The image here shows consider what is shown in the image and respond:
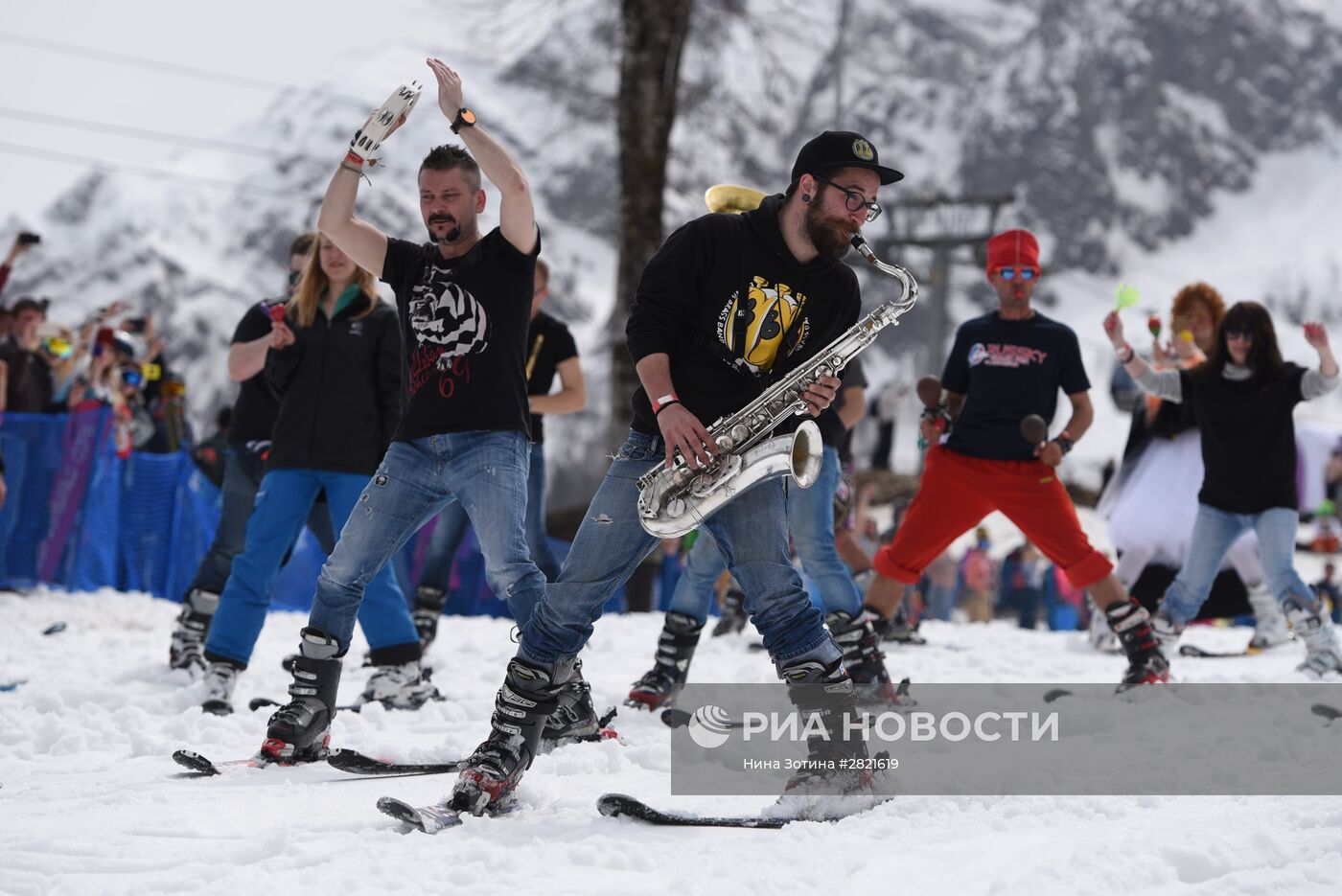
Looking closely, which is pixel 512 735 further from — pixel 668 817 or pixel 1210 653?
pixel 1210 653

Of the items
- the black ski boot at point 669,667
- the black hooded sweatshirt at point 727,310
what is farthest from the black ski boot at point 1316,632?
the black hooded sweatshirt at point 727,310

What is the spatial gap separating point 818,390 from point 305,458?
8.92 ft

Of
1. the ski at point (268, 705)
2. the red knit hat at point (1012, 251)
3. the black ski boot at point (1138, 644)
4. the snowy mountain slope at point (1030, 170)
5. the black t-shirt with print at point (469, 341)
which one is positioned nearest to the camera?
the black t-shirt with print at point (469, 341)

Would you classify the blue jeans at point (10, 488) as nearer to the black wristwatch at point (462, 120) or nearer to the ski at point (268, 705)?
the ski at point (268, 705)

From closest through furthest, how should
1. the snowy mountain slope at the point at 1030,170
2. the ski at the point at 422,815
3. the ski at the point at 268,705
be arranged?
the ski at the point at 422,815 → the ski at the point at 268,705 → the snowy mountain slope at the point at 1030,170

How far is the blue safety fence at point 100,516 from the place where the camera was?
9664 mm

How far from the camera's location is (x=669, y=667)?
6.07 m

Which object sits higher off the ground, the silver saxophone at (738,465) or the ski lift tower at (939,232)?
the ski lift tower at (939,232)

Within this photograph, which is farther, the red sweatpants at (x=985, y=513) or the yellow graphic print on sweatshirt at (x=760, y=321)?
the red sweatpants at (x=985, y=513)

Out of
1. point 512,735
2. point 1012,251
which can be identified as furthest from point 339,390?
point 1012,251

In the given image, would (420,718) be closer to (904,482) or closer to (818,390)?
(818,390)

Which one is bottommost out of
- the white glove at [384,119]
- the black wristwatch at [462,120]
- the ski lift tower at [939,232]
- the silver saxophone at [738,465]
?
the silver saxophone at [738,465]

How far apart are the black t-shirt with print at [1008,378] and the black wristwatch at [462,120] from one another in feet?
10.4

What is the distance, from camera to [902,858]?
3363 millimetres
